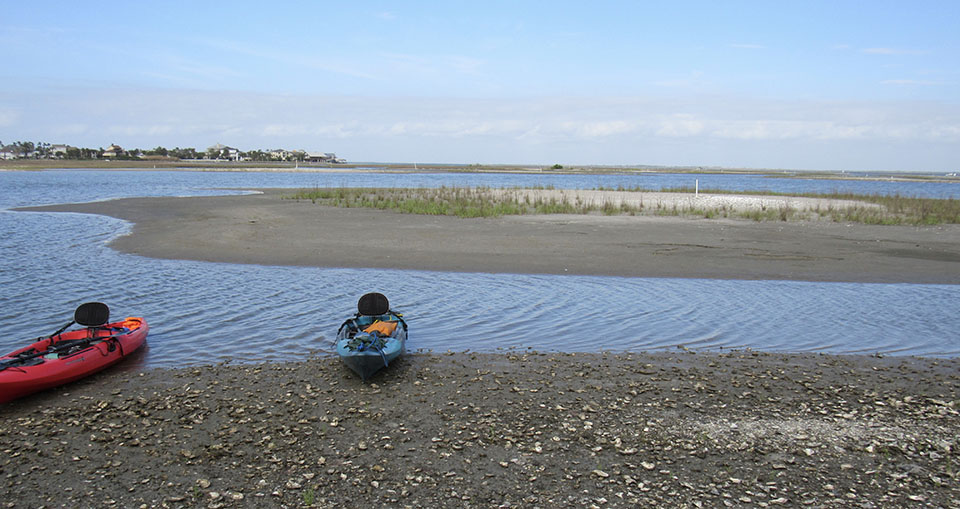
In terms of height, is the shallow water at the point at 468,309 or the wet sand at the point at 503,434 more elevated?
the shallow water at the point at 468,309

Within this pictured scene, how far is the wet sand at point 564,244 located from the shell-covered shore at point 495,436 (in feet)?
32.6

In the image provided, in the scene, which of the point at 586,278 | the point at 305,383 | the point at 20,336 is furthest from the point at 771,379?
the point at 20,336

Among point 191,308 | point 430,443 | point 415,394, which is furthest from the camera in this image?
point 191,308

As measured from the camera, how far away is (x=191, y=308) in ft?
50.3

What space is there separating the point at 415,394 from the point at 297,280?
9741 mm

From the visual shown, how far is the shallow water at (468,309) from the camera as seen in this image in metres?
12.9

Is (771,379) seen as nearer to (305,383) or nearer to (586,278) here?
(305,383)

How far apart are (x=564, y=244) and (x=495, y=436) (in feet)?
58.2

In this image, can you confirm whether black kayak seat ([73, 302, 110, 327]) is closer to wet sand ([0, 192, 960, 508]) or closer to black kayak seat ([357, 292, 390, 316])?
wet sand ([0, 192, 960, 508])

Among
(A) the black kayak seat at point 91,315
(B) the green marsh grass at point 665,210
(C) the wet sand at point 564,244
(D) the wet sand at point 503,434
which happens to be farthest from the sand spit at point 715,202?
(A) the black kayak seat at point 91,315

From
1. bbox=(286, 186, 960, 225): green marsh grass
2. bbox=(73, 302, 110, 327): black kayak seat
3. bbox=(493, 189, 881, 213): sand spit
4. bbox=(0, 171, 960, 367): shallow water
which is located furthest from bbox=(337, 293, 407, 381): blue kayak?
bbox=(493, 189, 881, 213): sand spit

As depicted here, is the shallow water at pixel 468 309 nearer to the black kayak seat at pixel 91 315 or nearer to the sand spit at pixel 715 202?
the black kayak seat at pixel 91 315

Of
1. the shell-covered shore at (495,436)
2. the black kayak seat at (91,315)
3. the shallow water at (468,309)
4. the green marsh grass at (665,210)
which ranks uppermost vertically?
the green marsh grass at (665,210)

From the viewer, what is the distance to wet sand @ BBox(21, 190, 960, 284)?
21203mm
